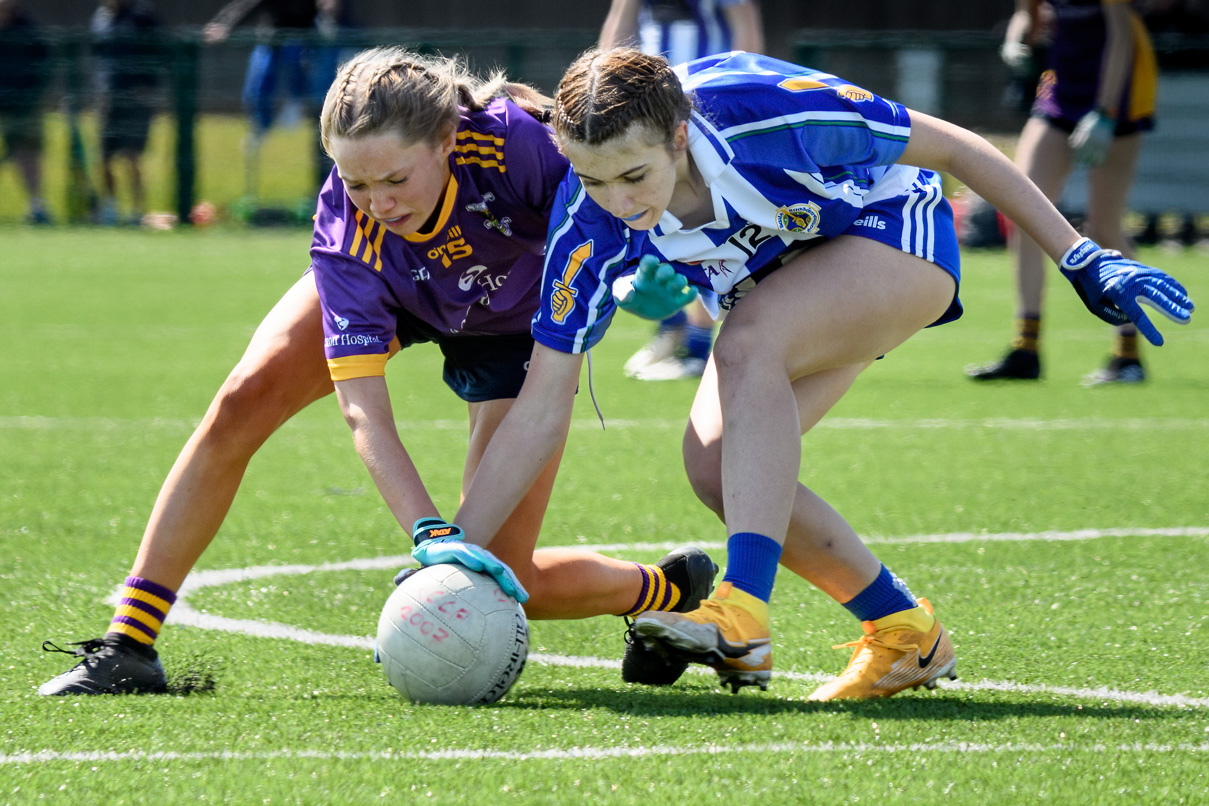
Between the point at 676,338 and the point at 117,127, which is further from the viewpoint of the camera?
the point at 117,127

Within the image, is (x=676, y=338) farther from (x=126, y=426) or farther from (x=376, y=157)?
(x=376, y=157)

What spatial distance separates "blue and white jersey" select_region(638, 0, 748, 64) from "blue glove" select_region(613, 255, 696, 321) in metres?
5.38

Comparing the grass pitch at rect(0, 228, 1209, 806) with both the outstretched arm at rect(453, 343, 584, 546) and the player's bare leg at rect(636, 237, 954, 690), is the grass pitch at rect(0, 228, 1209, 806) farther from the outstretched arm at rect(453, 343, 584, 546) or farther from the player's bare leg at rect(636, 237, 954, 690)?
the outstretched arm at rect(453, 343, 584, 546)

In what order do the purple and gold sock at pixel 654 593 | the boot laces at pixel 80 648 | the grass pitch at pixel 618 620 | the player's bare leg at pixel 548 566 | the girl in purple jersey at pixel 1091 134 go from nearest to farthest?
the grass pitch at pixel 618 620 < the boot laces at pixel 80 648 < the player's bare leg at pixel 548 566 < the purple and gold sock at pixel 654 593 < the girl in purple jersey at pixel 1091 134

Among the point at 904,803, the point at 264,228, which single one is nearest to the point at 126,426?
the point at 904,803

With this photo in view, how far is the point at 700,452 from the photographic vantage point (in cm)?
323

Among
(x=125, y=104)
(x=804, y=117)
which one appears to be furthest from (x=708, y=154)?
(x=125, y=104)

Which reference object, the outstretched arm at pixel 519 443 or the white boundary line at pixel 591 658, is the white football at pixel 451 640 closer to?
the outstretched arm at pixel 519 443

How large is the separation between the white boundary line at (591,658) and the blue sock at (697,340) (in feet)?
10.7

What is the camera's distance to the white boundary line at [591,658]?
120 inches

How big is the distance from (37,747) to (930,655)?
1.80 meters

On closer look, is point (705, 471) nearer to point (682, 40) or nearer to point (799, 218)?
point (799, 218)

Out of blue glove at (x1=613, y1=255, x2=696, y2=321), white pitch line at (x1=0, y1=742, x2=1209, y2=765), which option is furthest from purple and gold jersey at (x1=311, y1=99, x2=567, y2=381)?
white pitch line at (x1=0, y1=742, x2=1209, y2=765)

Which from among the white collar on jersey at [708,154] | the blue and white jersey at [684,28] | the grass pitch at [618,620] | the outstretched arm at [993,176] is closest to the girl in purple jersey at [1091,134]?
the grass pitch at [618,620]
